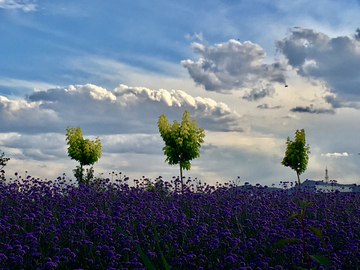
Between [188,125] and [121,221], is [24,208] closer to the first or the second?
[121,221]

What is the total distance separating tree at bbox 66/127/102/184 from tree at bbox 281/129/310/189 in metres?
15.4

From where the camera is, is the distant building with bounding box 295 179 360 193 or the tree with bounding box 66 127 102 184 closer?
the distant building with bounding box 295 179 360 193

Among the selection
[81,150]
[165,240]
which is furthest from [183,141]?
[165,240]

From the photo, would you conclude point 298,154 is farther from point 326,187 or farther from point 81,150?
point 81,150

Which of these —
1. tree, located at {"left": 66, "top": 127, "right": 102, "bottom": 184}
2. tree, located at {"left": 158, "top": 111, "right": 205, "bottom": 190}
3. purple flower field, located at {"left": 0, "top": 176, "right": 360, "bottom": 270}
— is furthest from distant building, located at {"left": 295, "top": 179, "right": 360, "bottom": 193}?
tree, located at {"left": 66, "top": 127, "right": 102, "bottom": 184}

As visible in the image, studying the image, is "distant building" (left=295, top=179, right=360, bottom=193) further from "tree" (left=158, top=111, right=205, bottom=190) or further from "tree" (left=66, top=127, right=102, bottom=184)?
"tree" (left=66, top=127, right=102, bottom=184)

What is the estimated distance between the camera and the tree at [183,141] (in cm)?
2364

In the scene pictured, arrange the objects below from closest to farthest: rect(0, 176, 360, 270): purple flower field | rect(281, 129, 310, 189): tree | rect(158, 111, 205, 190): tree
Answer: rect(0, 176, 360, 270): purple flower field < rect(158, 111, 205, 190): tree < rect(281, 129, 310, 189): tree

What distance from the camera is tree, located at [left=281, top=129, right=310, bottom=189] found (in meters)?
27.1

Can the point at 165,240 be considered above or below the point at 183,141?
below

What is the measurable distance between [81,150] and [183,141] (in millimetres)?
8101

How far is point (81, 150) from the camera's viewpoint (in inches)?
1012

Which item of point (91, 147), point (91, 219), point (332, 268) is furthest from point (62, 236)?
point (91, 147)

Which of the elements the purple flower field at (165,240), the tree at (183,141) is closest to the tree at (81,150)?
the tree at (183,141)
